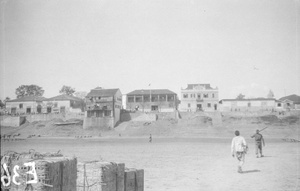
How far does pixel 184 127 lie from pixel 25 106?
3821 cm

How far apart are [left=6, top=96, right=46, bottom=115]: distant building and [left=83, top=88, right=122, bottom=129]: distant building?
40.8 ft

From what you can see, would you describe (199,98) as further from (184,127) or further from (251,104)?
(184,127)

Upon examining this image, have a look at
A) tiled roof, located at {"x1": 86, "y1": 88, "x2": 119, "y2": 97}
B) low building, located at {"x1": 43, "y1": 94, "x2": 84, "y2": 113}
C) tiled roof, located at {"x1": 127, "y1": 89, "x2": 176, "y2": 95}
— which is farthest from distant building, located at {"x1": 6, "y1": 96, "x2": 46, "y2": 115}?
tiled roof, located at {"x1": 127, "y1": 89, "x2": 176, "y2": 95}

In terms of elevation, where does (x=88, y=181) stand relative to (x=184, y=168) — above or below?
above

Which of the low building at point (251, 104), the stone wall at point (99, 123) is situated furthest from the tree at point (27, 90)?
the low building at point (251, 104)

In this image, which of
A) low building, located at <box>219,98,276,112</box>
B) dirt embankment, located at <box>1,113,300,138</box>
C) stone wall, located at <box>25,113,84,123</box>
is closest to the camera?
dirt embankment, located at <box>1,113,300,138</box>

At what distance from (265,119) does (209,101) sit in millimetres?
17457

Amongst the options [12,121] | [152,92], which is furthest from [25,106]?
[152,92]

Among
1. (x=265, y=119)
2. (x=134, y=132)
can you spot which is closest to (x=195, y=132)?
(x=134, y=132)

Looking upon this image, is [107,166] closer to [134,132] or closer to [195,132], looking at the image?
[195,132]

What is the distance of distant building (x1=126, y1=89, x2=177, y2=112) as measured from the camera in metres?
62.9

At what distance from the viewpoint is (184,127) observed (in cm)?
4475

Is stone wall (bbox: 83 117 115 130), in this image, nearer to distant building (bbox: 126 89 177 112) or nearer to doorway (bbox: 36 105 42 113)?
distant building (bbox: 126 89 177 112)

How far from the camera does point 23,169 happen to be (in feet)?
12.6
